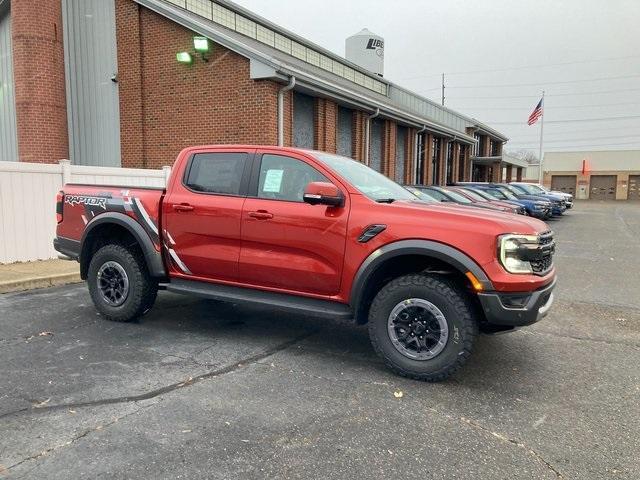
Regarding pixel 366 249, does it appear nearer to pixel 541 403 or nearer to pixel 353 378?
pixel 353 378

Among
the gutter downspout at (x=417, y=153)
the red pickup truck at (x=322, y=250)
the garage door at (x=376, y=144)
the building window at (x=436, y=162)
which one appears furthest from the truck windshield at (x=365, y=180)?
the building window at (x=436, y=162)

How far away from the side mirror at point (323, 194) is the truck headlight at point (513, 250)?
1335 millimetres

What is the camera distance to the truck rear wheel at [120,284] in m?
5.36

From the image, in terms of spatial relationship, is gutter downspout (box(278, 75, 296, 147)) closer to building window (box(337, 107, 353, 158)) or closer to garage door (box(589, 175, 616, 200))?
building window (box(337, 107, 353, 158))

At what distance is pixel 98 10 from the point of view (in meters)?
14.6

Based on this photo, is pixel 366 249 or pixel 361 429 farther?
pixel 366 249

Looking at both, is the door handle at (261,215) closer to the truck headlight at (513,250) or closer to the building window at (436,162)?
the truck headlight at (513,250)

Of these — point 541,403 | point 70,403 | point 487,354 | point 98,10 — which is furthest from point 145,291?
point 98,10

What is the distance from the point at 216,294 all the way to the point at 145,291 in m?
0.94

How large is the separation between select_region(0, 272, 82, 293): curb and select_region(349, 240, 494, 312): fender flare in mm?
5257

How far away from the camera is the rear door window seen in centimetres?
504

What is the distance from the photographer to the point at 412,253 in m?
4.05

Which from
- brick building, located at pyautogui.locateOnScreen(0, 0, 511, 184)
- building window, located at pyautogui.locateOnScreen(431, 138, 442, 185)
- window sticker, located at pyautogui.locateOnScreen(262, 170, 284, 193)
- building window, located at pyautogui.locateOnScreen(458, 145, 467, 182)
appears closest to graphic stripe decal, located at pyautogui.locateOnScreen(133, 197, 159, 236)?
window sticker, located at pyautogui.locateOnScreen(262, 170, 284, 193)

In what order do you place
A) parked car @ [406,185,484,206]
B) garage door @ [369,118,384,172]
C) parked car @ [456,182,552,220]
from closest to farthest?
parked car @ [406,185,484,206], garage door @ [369,118,384,172], parked car @ [456,182,552,220]
